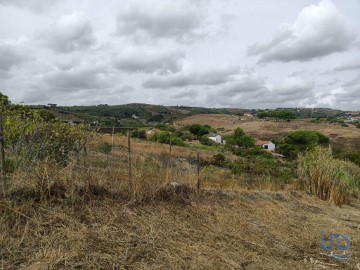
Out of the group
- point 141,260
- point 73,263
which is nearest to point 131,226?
point 141,260

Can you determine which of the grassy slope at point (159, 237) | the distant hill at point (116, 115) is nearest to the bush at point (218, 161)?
the distant hill at point (116, 115)

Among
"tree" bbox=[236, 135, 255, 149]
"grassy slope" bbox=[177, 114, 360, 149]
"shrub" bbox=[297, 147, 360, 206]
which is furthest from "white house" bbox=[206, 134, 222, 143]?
"shrub" bbox=[297, 147, 360, 206]

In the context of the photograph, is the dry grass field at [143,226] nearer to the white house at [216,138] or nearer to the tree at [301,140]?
the tree at [301,140]

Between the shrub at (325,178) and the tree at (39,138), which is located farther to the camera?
the shrub at (325,178)

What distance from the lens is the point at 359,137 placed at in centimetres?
6719

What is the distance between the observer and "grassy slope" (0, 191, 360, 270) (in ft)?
12.5

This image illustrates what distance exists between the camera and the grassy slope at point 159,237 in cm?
381

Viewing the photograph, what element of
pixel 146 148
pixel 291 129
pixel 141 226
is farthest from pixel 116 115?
pixel 141 226

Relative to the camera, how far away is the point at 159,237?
→ 15.4 feet

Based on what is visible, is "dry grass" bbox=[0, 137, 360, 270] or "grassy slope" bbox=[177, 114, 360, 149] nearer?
"dry grass" bbox=[0, 137, 360, 270]

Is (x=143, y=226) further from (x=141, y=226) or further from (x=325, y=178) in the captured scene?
(x=325, y=178)

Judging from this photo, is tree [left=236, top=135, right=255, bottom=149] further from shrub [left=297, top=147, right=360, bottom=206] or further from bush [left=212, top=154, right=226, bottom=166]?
shrub [left=297, top=147, right=360, bottom=206]

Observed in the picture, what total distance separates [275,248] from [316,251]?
2.23ft

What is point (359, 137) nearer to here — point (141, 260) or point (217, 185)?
point (217, 185)
